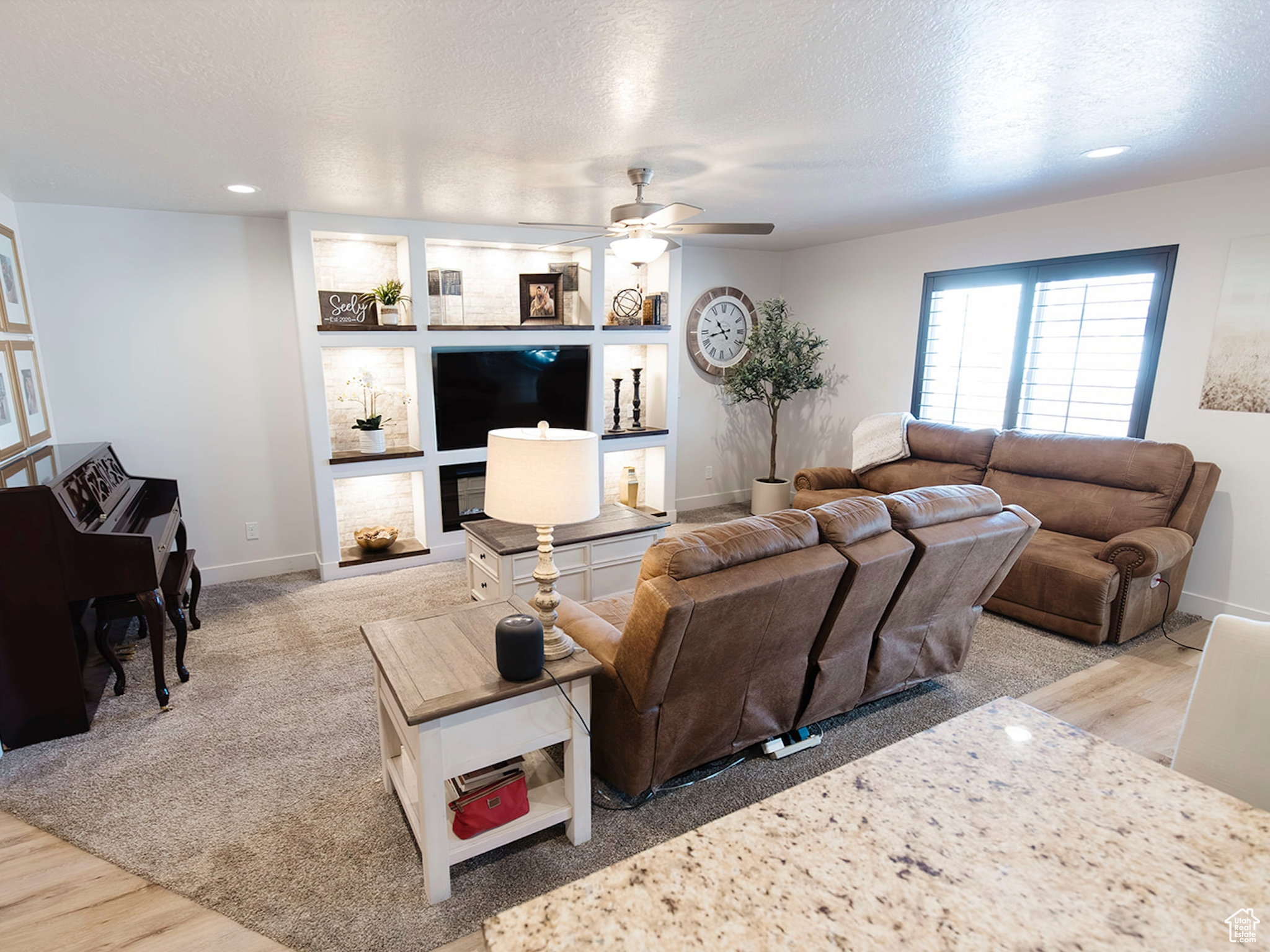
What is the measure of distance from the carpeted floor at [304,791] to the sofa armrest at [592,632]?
1.87 feet

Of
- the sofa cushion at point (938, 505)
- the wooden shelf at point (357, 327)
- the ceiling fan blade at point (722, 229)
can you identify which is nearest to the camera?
the sofa cushion at point (938, 505)

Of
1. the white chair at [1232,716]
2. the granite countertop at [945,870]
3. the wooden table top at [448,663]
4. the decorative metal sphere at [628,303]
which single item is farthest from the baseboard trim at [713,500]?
the granite countertop at [945,870]

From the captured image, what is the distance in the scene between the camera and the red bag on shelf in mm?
1957

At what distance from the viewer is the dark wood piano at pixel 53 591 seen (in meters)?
2.53

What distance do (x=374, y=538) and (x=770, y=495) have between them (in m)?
3.32

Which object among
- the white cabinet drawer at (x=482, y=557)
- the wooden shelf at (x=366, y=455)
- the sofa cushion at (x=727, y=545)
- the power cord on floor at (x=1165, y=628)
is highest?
the sofa cushion at (x=727, y=545)

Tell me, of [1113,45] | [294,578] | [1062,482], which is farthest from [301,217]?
[1062,482]

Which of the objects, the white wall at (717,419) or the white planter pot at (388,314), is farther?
the white wall at (717,419)

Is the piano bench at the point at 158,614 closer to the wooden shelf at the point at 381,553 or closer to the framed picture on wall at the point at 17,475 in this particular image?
the framed picture on wall at the point at 17,475

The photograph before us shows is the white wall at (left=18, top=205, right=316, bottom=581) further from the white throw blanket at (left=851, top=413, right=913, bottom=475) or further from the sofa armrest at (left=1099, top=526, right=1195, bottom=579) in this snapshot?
the sofa armrest at (left=1099, top=526, right=1195, bottom=579)

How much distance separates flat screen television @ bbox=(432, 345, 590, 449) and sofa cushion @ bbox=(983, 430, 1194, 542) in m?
3.17

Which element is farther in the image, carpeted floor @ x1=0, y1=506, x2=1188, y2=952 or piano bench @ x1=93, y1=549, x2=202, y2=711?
piano bench @ x1=93, y1=549, x2=202, y2=711

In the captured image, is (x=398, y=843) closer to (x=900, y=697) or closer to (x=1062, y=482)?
(x=900, y=697)

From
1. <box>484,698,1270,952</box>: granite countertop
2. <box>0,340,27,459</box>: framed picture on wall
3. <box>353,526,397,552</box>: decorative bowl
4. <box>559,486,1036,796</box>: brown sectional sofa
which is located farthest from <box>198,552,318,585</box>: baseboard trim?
<box>484,698,1270,952</box>: granite countertop
